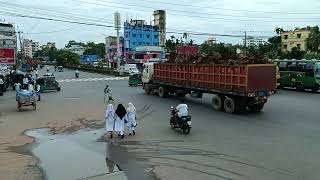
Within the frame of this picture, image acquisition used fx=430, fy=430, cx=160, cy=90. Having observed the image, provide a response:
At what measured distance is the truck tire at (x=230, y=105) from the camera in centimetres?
2120

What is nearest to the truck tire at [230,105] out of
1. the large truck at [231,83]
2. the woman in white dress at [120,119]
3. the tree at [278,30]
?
the large truck at [231,83]

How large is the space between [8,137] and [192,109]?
1037 centimetres

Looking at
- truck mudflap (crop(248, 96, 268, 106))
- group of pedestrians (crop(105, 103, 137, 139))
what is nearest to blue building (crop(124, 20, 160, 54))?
truck mudflap (crop(248, 96, 268, 106))

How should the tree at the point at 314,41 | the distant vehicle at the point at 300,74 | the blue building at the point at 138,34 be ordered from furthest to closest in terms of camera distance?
the blue building at the point at 138,34 < the tree at the point at 314,41 < the distant vehicle at the point at 300,74

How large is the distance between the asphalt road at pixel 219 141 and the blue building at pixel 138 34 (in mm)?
88480

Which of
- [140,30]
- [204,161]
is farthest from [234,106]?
[140,30]

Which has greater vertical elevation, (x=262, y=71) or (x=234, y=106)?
(x=262, y=71)

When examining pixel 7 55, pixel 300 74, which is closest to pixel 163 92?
pixel 300 74

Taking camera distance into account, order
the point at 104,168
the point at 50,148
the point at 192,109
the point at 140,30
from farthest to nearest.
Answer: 1. the point at 140,30
2. the point at 192,109
3. the point at 50,148
4. the point at 104,168

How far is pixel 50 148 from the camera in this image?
13477mm

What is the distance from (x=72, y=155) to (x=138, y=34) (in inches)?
4146

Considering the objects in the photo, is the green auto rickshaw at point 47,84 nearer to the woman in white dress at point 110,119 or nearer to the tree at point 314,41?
the woman in white dress at point 110,119

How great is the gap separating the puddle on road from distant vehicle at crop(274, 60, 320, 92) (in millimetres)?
21787

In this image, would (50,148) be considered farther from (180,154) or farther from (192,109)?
(192,109)
